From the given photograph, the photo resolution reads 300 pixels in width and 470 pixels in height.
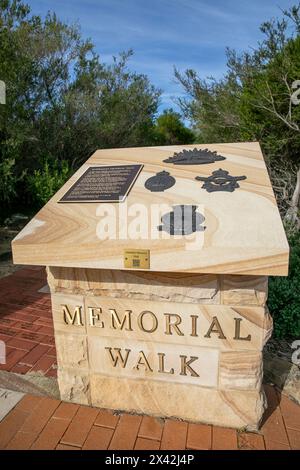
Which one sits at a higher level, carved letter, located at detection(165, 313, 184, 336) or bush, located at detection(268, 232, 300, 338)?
carved letter, located at detection(165, 313, 184, 336)

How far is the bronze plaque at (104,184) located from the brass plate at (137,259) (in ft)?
1.49

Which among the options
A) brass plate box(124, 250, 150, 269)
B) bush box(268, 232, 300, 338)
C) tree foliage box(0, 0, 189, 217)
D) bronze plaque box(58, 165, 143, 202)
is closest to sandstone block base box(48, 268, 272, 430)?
brass plate box(124, 250, 150, 269)

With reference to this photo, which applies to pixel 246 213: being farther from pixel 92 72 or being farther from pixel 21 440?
pixel 92 72

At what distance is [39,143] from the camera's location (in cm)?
779

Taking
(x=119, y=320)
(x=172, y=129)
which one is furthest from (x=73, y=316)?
(x=172, y=129)

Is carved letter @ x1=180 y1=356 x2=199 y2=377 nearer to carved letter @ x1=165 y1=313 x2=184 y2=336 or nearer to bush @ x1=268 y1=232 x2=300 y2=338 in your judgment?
carved letter @ x1=165 y1=313 x2=184 y2=336

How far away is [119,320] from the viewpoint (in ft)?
6.31

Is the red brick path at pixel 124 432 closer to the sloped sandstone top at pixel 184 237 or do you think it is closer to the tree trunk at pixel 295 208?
the sloped sandstone top at pixel 184 237

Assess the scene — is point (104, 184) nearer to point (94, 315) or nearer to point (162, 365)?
point (94, 315)

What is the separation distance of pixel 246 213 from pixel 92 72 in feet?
27.7

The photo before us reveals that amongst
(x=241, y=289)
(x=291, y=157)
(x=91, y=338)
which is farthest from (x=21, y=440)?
(x=291, y=157)

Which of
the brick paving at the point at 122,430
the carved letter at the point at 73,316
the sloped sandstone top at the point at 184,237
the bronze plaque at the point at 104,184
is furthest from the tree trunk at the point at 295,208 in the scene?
the carved letter at the point at 73,316

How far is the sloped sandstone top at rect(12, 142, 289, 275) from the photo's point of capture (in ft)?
5.01

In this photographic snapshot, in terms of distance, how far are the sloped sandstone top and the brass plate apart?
0.02 m
